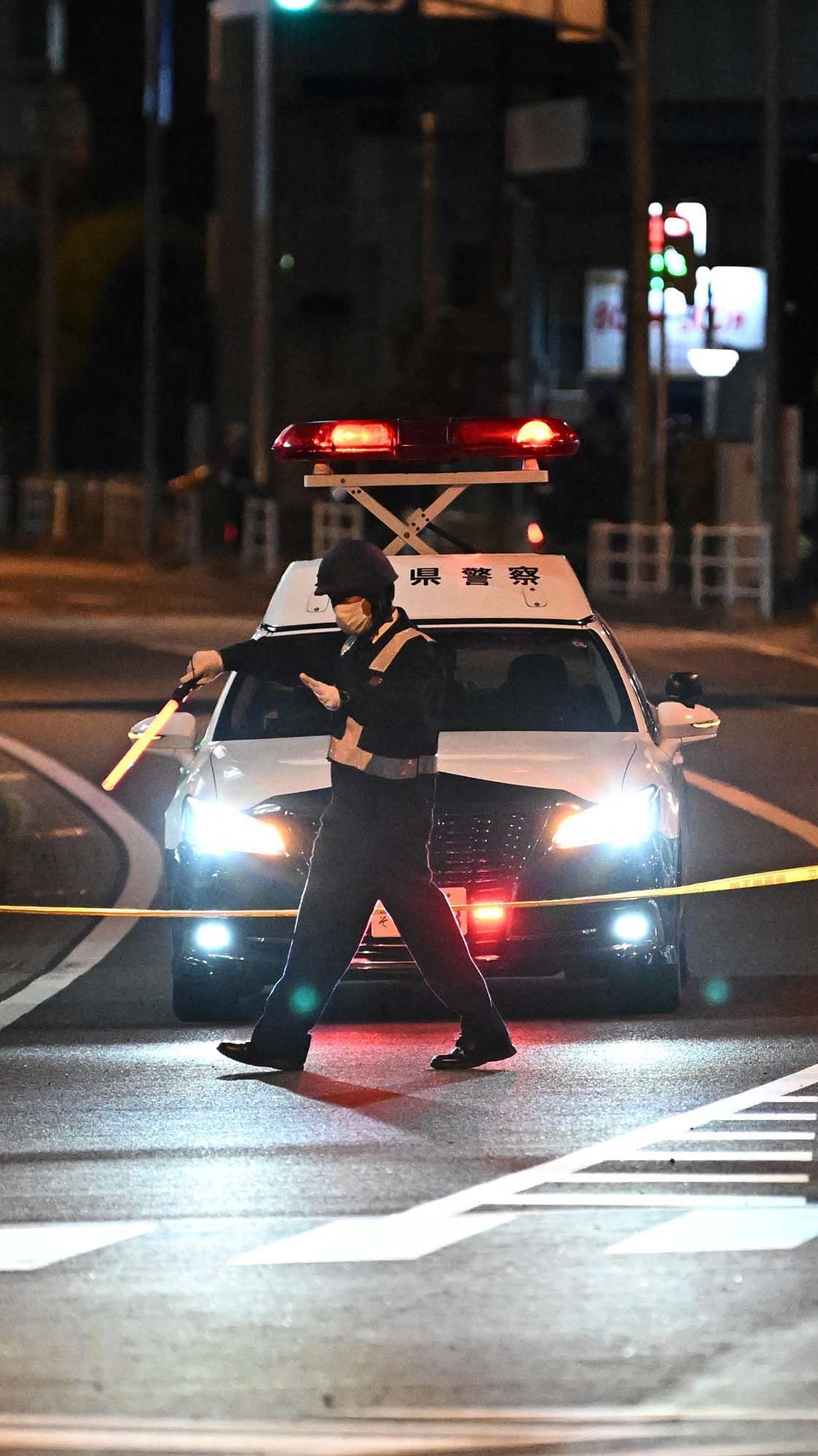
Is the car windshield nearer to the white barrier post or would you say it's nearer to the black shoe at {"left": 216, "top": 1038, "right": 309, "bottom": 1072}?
the black shoe at {"left": 216, "top": 1038, "right": 309, "bottom": 1072}

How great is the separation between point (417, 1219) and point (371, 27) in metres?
66.7

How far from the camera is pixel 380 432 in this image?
12906mm

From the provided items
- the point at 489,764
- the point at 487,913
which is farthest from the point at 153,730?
the point at 487,913

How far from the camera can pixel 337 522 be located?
43875 mm

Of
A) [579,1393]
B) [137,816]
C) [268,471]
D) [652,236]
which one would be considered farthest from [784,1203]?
[268,471]

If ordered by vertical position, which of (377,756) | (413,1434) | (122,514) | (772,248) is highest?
(772,248)

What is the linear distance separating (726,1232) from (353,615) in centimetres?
290

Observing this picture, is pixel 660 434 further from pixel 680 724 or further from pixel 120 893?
pixel 680 724

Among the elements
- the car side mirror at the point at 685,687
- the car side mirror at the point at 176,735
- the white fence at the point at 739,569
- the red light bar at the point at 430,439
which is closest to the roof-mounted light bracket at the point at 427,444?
the red light bar at the point at 430,439

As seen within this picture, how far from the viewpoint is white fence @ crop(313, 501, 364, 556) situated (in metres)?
42.8

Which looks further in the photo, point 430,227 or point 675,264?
point 430,227

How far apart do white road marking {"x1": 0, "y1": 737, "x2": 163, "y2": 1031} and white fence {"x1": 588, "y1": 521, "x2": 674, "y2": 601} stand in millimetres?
15926

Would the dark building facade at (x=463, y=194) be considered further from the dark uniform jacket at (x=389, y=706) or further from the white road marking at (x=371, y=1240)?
the white road marking at (x=371, y=1240)

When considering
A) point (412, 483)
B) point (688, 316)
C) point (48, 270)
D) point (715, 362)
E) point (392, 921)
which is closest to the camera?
point (392, 921)
